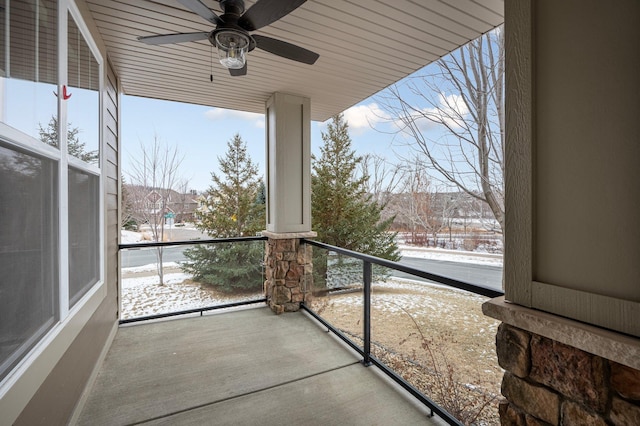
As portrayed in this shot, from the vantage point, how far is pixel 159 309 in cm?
404

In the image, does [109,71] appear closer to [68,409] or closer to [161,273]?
[161,273]

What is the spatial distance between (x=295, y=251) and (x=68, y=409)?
2736 millimetres

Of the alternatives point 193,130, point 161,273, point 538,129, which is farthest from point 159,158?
point 538,129

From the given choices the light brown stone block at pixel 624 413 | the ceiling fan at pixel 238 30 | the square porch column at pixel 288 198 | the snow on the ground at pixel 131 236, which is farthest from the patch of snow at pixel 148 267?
the snow on the ground at pixel 131 236

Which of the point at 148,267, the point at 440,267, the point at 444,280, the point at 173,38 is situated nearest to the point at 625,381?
the point at 444,280

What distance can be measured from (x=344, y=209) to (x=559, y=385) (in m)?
8.19

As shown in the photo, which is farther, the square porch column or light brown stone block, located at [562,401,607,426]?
the square porch column

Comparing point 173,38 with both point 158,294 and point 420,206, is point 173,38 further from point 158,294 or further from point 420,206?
point 420,206

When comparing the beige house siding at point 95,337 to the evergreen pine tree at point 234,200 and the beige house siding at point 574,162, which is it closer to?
the beige house siding at point 574,162

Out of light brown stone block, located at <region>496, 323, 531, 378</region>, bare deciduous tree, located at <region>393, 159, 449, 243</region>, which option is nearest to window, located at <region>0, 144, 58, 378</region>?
light brown stone block, located at <region>496, 323, 531, 378</region>

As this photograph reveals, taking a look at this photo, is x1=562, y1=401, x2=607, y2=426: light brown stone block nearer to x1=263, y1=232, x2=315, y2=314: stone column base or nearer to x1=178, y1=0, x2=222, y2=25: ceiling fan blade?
x1=178, y1=0, x2=222, y2=25: ceiling fan blade

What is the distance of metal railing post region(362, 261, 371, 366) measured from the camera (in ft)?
9.24

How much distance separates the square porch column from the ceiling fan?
1.74 m

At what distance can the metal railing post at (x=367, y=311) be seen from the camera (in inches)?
111
